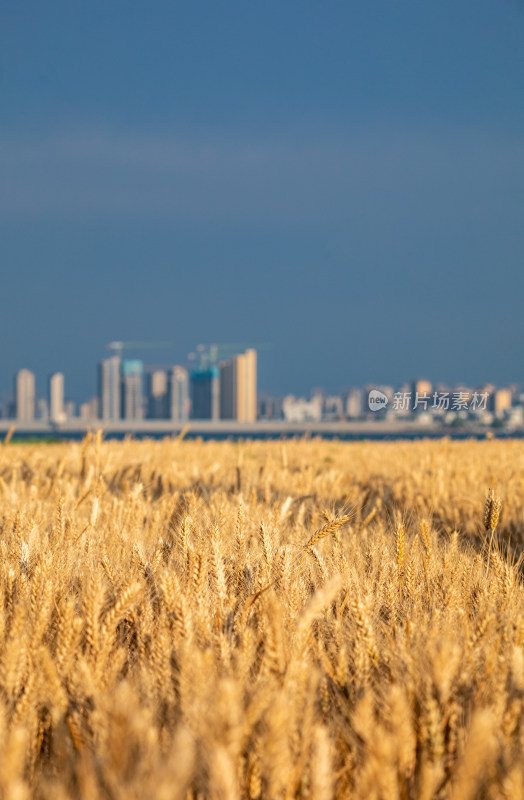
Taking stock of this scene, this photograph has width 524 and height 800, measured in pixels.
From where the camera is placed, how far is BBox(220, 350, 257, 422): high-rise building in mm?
124000

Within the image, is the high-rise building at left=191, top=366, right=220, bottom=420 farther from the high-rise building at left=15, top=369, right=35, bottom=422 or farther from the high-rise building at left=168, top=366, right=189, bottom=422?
the high-rise building at left=15, top=369, right=35, bottom=422

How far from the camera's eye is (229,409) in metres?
134

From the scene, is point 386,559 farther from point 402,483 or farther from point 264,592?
point 402,483

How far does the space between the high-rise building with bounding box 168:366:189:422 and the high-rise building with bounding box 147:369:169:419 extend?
5.17 ft

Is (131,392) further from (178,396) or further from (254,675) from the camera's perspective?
(254,675)

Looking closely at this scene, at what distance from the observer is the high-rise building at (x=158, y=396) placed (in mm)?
149125

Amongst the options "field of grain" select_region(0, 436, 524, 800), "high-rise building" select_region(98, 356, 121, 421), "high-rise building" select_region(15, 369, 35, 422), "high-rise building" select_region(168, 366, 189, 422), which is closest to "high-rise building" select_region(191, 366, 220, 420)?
"high-rise building" select_region(168, 366, 189, 422)

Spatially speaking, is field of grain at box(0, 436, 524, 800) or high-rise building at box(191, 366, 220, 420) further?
high-rise building at box(191, 366, 220, 420)

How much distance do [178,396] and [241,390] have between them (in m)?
28.3

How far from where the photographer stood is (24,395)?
16575 cm

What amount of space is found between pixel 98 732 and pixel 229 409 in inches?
5250

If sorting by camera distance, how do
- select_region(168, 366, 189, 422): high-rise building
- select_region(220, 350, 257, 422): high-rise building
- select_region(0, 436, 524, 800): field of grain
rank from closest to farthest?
select_region(0, 436, 524, 800): field of grain, select_region(220, 350, 257, 422): high-rise building, select_region(168, 366, 189, 422): high-rise building

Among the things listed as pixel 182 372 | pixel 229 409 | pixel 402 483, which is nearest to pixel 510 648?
pixel 402 483

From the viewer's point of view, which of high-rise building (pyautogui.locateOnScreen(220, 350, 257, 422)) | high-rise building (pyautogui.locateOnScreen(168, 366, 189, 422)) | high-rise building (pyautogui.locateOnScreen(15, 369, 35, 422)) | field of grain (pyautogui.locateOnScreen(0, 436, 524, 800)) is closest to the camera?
field of grain (pyautogui.locateOnScreen(0, 436, 524, 800))
